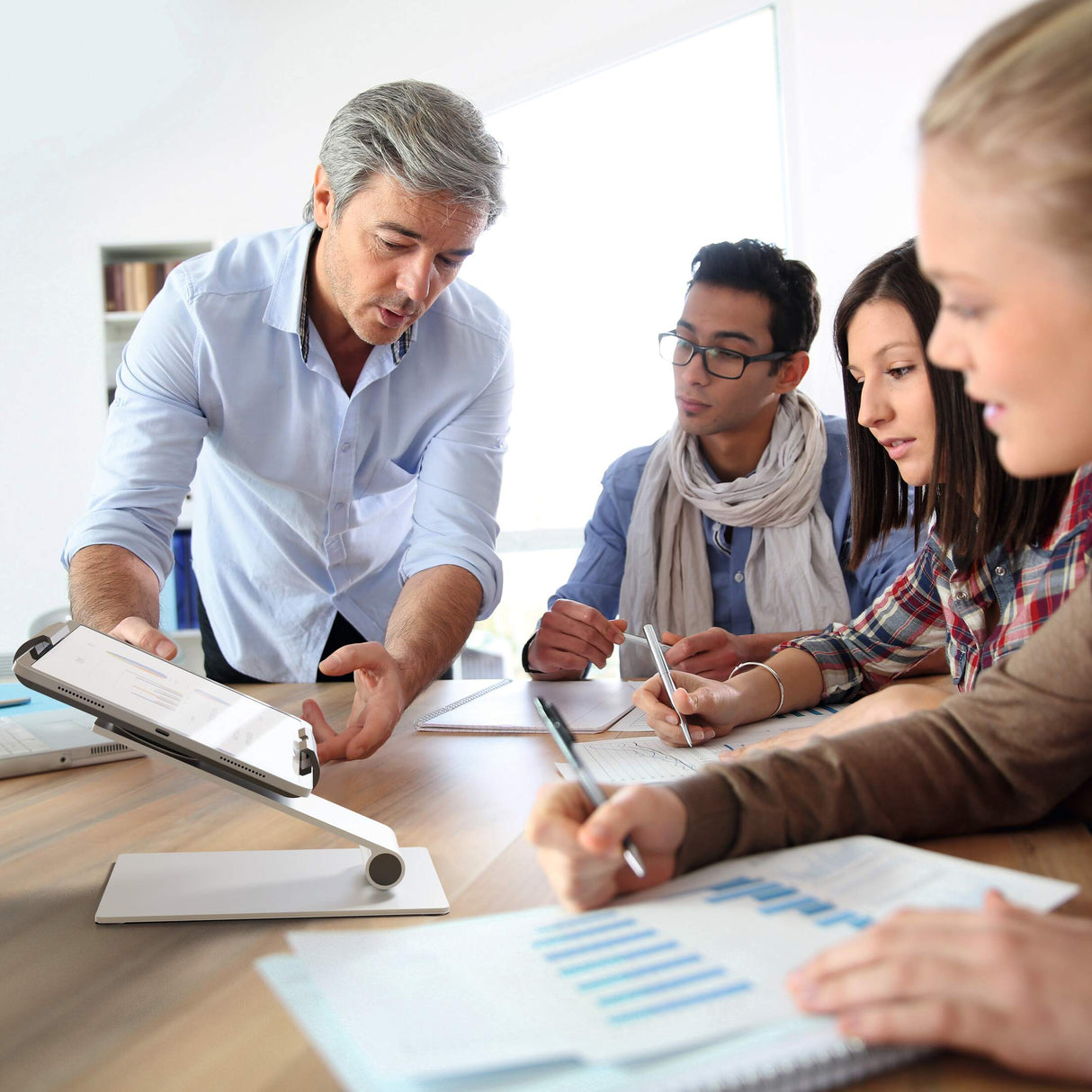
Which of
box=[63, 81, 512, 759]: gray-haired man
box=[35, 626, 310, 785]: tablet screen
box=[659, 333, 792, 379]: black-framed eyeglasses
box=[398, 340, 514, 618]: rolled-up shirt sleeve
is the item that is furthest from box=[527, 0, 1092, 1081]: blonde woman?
box=[659, 333, 792, 379]: black-framed eyeglasses

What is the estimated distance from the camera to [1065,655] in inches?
29.5

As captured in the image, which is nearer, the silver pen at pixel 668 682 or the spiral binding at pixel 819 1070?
the spiral binding at pixel 819 1070

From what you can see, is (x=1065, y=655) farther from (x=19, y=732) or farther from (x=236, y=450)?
(x=236, y=450)

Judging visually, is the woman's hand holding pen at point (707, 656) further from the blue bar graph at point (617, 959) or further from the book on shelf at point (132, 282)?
Answer: the book on shelf at point (132, 282)

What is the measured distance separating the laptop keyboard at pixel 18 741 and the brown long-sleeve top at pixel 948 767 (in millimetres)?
833

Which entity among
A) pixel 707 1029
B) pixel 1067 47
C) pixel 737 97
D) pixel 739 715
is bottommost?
pixel 739 715

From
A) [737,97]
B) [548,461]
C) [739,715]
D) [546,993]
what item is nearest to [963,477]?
[739,715]

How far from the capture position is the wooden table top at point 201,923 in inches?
21.0

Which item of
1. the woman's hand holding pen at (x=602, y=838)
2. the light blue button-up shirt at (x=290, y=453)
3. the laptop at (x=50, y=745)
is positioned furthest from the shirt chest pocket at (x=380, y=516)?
the woman's hand holding pen at (x=602, y=838)

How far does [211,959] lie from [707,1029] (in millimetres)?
350

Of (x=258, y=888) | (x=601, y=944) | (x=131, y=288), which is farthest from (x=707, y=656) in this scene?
(x=131, y=288)

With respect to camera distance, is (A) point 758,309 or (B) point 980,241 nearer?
(B) point 980,241

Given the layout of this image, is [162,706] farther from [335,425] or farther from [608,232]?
[608,232]

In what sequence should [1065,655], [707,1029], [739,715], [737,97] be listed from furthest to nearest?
[737,97] → [739,715] → [1065,655] → [707,1029]
